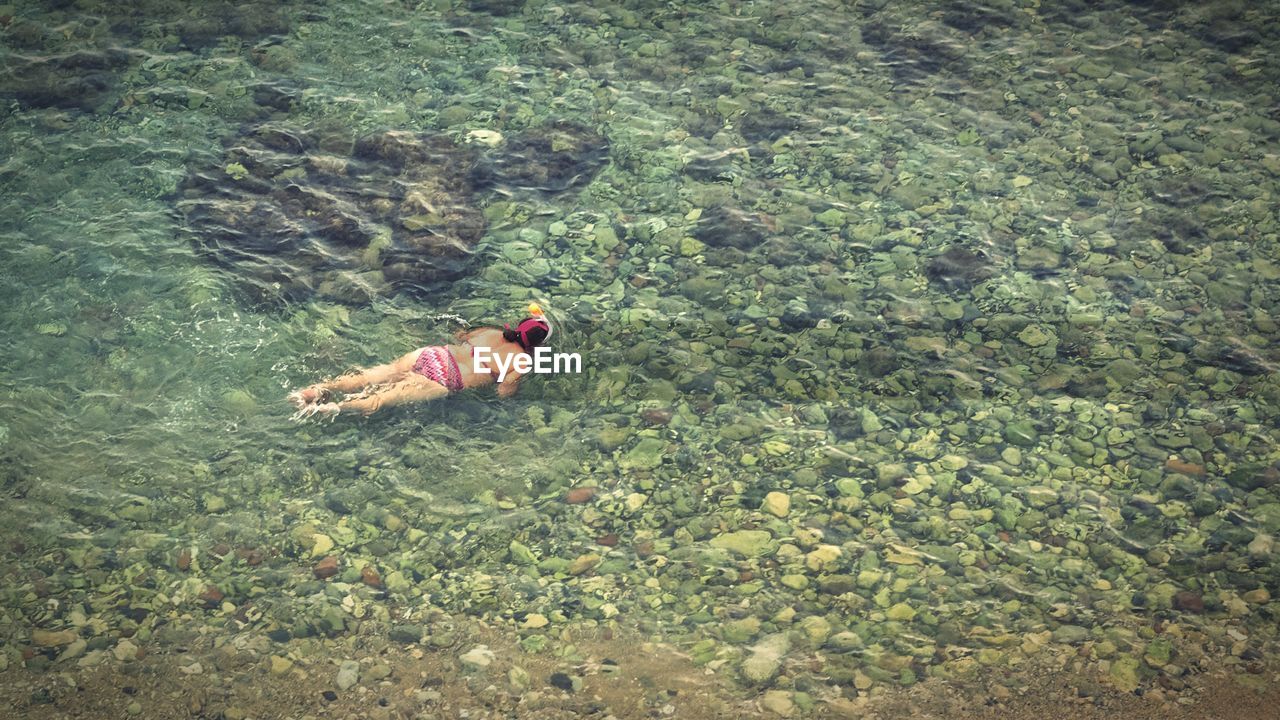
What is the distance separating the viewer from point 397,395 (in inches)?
409

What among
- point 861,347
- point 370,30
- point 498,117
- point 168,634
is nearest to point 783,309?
point 861,347

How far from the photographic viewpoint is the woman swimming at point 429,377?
10.3 metres

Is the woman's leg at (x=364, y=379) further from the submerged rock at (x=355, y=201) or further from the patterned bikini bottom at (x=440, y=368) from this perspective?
the submerged rock at (x=355, y=201)

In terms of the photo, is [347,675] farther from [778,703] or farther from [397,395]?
[778,703]

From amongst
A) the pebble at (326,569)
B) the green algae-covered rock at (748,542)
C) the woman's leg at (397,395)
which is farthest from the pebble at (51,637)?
the green algae-covered rock at (748,542)

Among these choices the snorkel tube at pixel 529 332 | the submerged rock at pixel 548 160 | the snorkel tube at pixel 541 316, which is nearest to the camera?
the snorkel tube at pixel 529 332

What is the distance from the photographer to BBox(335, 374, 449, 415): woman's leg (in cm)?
1031

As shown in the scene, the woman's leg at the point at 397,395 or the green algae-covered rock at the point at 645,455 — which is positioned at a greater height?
the woman's leg at the point at 397,395

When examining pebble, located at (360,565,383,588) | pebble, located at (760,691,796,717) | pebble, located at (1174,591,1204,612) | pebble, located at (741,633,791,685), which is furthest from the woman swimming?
pebble, located at (1174,591,1204,612)

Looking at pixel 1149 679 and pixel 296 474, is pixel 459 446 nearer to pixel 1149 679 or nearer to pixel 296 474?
pixel 296 474

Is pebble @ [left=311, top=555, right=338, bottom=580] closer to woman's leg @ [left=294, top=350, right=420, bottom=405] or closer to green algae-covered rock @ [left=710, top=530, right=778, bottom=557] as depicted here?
woman's leg @ [left=294, top=350, right=420, bottom=405]

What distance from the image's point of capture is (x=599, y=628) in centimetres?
870

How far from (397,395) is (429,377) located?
0.38 m

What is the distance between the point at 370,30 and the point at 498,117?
3101mm
